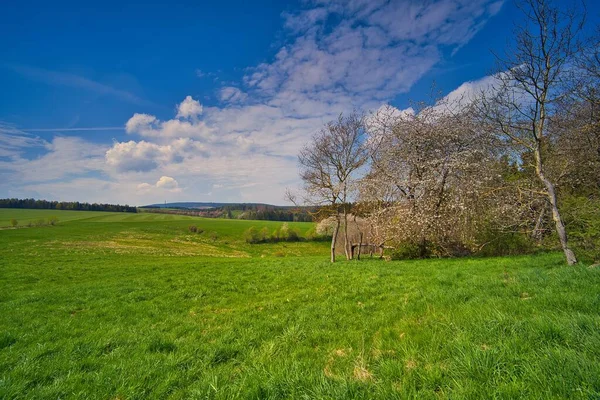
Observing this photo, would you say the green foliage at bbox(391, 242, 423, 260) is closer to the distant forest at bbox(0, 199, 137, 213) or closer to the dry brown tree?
the dry brown tree

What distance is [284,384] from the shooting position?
3254 millimetres

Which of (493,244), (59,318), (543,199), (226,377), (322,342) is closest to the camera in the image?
(226,377)

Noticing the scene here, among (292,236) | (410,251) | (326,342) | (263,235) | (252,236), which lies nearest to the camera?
(326,342)

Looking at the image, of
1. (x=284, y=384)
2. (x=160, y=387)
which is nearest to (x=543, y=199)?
(x=284, y=384)

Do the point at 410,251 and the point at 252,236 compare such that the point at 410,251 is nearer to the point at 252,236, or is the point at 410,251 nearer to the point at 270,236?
the point at 252,236

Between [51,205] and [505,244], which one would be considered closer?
[505,244]

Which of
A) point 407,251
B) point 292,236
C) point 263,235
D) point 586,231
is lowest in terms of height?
point 292,236

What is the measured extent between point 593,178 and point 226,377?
61.7 feet

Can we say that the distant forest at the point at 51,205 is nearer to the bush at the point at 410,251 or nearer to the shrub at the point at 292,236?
the shrub at the point at 292,236

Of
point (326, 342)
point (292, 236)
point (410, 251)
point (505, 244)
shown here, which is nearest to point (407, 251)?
point (410, 251)

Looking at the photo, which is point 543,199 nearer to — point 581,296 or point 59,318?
point 581,296

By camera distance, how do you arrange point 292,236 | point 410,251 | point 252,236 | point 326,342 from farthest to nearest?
point 292,236 → point 252,236 → point 410,251 → point 326,342

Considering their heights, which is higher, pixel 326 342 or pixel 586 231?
pixel 586 231

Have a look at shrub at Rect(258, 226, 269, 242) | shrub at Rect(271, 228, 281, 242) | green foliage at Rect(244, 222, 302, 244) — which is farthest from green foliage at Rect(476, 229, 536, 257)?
shrub at Rect(258, 226, 269, 242)
